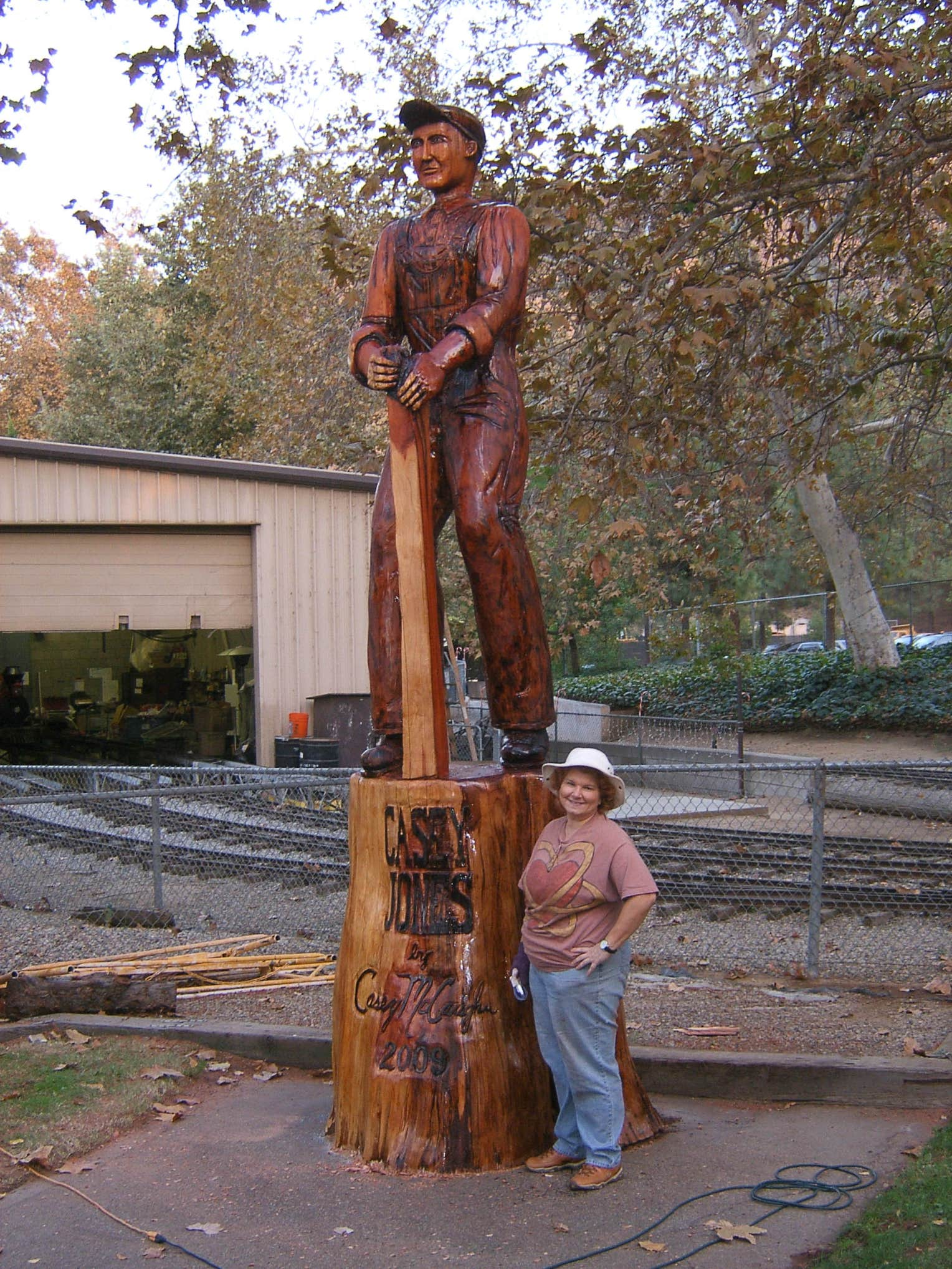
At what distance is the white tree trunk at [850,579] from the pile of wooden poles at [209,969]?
1562 cm

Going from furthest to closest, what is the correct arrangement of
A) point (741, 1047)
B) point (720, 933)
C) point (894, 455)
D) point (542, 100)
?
point (894, 455), point (542, 100), point (720, 933), point (741, 1047)

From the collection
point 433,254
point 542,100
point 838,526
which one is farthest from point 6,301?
point 433,254

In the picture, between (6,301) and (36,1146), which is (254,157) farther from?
(6,301)

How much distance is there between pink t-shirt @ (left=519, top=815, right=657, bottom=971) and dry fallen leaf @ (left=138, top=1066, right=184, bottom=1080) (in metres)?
2.02

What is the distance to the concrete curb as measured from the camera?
196 inches

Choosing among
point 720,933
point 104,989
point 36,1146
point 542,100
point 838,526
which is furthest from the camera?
point 838,526

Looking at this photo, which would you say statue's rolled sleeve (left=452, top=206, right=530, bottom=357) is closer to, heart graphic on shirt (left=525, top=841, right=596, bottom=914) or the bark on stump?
the bark on stump

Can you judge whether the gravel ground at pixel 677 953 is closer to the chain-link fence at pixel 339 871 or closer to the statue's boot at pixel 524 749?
the chain-link fence at pixel 339 871

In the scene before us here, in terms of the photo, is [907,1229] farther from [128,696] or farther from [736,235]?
[128,696]

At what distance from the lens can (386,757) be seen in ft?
16.1

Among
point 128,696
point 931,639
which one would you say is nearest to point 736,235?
point 931,639

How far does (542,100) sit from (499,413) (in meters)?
9.05

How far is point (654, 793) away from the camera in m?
15.8

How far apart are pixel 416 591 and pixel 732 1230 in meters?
2.33
